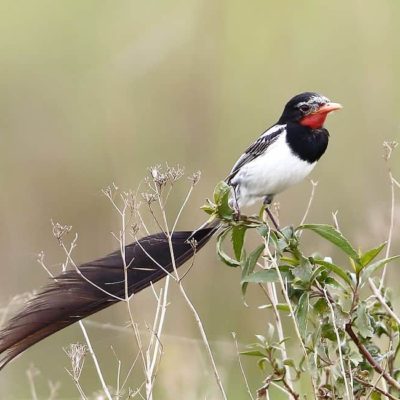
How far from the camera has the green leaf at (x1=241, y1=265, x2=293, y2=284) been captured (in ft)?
9.52

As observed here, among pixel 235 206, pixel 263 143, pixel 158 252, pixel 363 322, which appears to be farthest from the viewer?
pixel 263 143

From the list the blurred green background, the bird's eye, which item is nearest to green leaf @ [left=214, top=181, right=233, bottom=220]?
the bird's eye

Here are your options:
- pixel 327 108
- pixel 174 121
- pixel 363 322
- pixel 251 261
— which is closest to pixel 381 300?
pixel 363 322

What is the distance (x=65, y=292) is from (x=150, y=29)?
14.5 ft

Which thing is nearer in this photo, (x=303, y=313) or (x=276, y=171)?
(x=303, y=313)

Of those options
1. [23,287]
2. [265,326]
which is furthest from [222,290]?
[23,287]

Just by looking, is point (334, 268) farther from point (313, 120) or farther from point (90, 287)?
point (313, 120)

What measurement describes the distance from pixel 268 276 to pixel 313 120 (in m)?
0.93

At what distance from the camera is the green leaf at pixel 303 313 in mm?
2879

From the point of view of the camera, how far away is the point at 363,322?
287cm

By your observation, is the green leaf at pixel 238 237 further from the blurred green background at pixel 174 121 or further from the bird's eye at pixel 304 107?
the blurred green background at pixel 174 121

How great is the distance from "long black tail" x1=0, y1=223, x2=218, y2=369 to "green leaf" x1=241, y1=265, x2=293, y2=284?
0.26 metres

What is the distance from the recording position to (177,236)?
3.36 m

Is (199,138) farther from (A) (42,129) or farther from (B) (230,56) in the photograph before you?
(B) (230,56)
